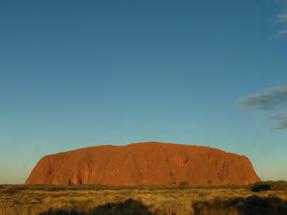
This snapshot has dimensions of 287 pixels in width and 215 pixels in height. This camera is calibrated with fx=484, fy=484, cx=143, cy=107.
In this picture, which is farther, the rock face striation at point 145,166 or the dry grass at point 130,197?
the rock face striation at point 145,166

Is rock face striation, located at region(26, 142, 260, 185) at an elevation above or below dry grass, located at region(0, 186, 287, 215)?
above

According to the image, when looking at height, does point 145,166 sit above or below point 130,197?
above

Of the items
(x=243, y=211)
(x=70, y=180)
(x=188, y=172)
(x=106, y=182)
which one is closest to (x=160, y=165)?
(x=188, y=172)

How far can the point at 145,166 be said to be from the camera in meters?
162

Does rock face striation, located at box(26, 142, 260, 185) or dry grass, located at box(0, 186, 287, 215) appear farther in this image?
rock face striation, located at box(26, 142, 260, 185)

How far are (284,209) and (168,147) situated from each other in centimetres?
15433

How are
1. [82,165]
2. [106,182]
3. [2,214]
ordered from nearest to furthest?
[2,214], [106,182], [82,165]

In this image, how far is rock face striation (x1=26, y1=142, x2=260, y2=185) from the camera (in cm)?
15612

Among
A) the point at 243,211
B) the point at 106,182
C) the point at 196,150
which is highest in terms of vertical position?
the point at 196,150

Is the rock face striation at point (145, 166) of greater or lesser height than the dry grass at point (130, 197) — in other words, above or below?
above

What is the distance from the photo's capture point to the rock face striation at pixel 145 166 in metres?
156

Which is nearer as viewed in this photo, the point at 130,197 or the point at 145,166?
the point at 130,197

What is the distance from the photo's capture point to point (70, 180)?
163 metres

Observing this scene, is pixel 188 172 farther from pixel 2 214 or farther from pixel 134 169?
pixel 2 214
